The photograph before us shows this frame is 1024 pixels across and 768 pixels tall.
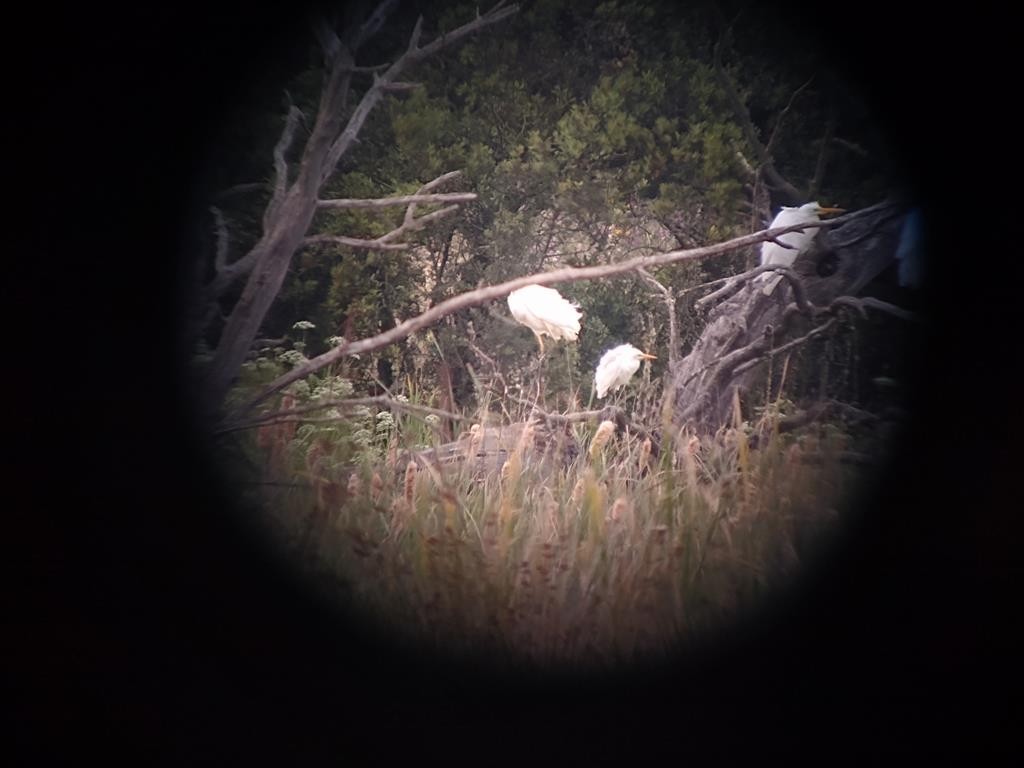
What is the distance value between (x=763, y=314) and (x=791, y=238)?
544mm

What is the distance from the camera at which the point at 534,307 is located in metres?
3.68

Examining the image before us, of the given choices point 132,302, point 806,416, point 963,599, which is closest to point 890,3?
point 806,416

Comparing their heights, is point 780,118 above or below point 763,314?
above

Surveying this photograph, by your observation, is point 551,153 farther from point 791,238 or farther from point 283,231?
point 283,231

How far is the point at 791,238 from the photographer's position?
383 cm

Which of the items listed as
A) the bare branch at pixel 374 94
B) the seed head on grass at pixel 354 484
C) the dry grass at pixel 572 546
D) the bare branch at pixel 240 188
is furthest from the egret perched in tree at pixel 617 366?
the bare branch at pixel 240 188

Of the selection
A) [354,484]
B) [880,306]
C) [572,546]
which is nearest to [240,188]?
[354,484]

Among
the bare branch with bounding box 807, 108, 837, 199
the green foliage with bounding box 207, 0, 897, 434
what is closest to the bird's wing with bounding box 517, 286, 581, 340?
the green foliage with bounding box 207, 0, 897, 434

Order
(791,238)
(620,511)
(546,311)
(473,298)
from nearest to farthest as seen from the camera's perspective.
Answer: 1. (473,298)
2. (620,511)
3. (546,311)
4. (791,238)

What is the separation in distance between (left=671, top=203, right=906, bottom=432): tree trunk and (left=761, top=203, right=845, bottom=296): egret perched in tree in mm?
120

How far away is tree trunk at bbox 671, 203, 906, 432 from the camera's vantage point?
4.07 metres

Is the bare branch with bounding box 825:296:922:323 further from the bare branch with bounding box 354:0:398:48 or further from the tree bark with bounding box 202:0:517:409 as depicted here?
the bare branch with bounding box 354:0:398:48

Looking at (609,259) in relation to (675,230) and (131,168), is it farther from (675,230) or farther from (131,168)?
(131,168)

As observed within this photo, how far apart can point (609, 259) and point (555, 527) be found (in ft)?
7.70
